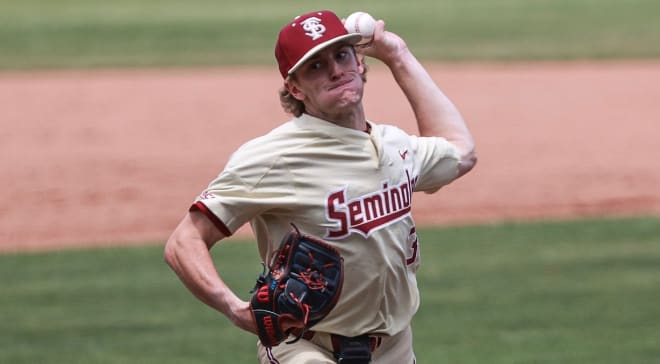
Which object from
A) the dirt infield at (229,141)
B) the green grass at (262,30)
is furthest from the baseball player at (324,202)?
the green grass at (262,30)

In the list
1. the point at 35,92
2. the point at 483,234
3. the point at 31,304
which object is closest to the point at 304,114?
the point at 31,304

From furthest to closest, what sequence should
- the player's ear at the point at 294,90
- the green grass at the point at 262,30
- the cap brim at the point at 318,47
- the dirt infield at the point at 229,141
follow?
the green grass at the point at 262,30 → the dirt infield at the point at 229,141 → the player's ear at the point at 294,90 → the cap brim at the point at 318,47

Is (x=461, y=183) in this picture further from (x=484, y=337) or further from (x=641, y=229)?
(x=484, y=337)

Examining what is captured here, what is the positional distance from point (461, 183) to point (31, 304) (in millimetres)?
5962

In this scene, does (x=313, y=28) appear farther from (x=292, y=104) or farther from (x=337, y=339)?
(x=337, y=339)

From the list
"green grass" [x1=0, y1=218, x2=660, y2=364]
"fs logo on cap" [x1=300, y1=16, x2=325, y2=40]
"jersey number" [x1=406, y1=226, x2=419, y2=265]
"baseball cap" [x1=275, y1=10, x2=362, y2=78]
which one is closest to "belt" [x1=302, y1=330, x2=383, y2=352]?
"jersey number" [x1=406, y1=226, x2=419, y2=265]

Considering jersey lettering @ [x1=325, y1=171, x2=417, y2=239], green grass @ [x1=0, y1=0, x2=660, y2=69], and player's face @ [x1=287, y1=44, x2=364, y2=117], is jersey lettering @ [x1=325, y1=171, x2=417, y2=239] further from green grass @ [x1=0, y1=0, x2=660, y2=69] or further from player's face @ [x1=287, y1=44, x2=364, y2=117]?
green grass @ [x1=0, y1=0, x2=660, y2=69]

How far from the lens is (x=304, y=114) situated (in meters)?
4.61

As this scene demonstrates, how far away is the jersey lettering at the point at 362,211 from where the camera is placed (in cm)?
448

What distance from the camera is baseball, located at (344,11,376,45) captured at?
187 inches

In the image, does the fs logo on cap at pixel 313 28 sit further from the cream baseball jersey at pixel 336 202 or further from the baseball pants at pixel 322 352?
the baseball pants at pixel 322 352

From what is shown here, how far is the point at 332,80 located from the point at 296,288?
70 centimetres

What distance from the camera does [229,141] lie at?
1587cm

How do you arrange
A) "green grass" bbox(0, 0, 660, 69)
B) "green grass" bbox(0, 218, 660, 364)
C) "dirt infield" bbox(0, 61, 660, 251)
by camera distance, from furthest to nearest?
1. "green grass" bbox(0, 0, 660, 69)
2. "dirt infield" bbox(0, 61, 660, 251)
3. "green grass" bbox(0, 218, 660, 364)
